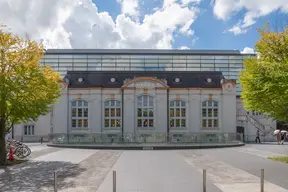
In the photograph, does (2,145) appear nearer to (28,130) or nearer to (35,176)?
(35,176)

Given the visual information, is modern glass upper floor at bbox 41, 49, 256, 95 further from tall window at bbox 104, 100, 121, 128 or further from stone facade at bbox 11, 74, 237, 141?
tall window at bbox 104, 100, 121, 128

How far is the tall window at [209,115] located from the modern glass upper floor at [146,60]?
20218mm

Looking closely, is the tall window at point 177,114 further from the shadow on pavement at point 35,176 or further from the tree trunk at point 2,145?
the tree trunk at point 2,145

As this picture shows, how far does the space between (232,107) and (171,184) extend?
33.7 meters

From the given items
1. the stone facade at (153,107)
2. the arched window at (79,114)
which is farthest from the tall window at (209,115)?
the arched window at (79,114)

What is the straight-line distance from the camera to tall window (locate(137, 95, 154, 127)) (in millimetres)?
43719

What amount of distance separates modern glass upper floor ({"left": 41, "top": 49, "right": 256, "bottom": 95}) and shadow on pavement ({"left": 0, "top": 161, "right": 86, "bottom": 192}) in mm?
46188

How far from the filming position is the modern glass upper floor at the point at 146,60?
62.8m

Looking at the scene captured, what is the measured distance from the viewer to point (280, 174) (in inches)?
568

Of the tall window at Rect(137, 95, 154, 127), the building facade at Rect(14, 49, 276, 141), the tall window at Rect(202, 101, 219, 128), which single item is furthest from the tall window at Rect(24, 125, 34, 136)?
the tall window at Rect(202, 101, 219, 128)

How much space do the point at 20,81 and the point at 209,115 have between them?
31.2 meters

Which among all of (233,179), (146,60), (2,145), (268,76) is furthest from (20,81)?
(146,60)

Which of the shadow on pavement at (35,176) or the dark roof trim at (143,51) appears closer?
the shadow on pavement at (35,176)

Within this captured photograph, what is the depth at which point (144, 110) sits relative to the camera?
4378 centimetres
